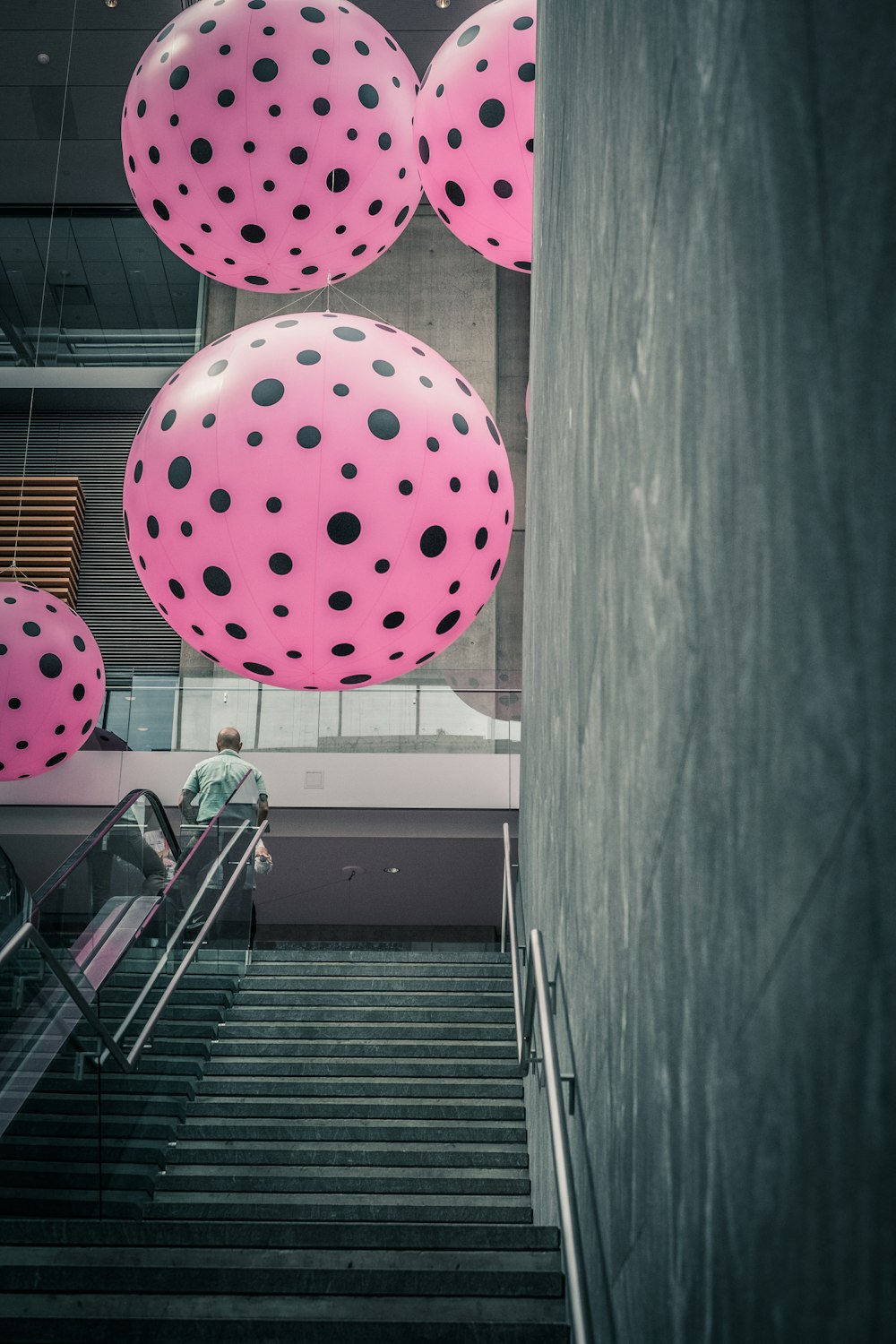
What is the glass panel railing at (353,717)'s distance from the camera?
37.6 feet

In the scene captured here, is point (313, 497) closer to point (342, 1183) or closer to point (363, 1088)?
point (342, 1183)

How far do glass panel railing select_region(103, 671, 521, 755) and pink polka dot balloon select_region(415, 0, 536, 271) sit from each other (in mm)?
7369

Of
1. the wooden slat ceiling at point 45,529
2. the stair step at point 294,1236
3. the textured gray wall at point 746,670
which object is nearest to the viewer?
the textured gray wall at point 746,670

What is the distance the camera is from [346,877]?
1313 cm

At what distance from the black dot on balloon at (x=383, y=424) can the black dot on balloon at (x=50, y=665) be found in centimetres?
269

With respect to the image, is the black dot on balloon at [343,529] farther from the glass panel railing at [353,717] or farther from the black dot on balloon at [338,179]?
the glass panel railing at [353,717]

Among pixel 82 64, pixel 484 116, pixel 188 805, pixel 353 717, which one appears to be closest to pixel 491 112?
pixel 484 116

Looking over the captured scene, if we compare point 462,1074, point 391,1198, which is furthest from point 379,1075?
point 391,1198

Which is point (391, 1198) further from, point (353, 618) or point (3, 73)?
point (3, 73)

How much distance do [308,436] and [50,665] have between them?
2.67 m

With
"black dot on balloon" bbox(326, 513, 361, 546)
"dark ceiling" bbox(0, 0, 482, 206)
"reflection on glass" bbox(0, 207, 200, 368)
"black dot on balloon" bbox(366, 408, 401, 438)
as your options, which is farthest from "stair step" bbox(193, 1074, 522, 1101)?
"reflection on glass" bbox(0, 207, 200, 368)

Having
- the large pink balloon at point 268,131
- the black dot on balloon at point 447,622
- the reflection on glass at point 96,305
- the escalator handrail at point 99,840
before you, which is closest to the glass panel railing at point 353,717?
the escalator handrail at point 99,840

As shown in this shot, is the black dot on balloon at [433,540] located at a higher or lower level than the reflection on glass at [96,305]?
lower

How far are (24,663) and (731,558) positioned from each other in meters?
4.53
